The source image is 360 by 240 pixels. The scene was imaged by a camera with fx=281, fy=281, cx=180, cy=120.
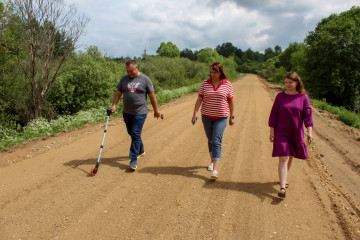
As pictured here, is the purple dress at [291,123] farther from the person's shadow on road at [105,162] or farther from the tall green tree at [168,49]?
the tall green tree at [168,49]

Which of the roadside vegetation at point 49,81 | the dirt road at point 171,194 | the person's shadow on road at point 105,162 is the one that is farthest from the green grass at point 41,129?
the person's shadow on road at point 105,162

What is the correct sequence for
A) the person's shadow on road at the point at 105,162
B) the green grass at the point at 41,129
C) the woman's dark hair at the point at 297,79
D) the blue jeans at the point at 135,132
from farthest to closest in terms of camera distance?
1. the green grass at the point at 41,129
2. the person's shadow on road at the point at 105,162
3. the blue jeans at the point at 135,132
4. the woman's dark hair at the point at 297,79

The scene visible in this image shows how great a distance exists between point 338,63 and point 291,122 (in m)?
23.5

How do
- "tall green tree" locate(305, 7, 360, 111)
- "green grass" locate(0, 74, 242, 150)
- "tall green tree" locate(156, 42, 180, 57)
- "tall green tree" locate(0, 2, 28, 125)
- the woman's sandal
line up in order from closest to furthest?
1. the woman's sandal
2. "green grass" locate(0, 74, 242, 150)
3. "tall green tree" locate(0, 2, 28, 125)
4. "tall green tree" locate(305, 7, 360, 111)
5. "tall green tree" locate(156, 42, 180, 57)

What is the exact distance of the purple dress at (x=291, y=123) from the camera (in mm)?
4414

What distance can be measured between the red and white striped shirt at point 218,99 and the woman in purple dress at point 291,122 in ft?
2.86

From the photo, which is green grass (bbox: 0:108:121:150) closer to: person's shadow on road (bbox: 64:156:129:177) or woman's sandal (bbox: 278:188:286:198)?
person's shadow on road (bbox: 64:156:129:177)

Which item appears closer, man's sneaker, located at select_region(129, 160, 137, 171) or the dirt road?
the dirt road

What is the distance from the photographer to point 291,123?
445 cm

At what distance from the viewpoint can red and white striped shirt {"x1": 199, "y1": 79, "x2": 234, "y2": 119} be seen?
497 centimetres

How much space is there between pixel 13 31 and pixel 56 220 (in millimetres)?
11629

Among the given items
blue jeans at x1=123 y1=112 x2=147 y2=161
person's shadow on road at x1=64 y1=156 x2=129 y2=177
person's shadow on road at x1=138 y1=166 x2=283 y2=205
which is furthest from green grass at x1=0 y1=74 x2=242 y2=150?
person's shadow on road at x1=138 y1=166 x2=283 y2=205

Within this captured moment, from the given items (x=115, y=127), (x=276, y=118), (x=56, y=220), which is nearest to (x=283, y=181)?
(x=276, y=118)

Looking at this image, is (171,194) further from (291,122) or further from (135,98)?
(291,122)
